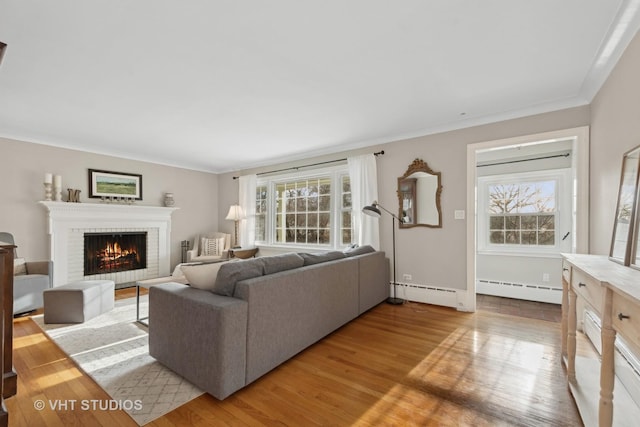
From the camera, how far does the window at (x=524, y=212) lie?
3965 mm

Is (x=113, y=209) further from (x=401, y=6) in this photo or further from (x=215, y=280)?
(x=401, y=6)

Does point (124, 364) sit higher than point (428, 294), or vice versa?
point (428, 294)

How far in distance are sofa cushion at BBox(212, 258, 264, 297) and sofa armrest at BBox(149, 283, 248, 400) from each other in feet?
0.19

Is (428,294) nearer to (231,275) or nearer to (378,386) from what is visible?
(378,386)

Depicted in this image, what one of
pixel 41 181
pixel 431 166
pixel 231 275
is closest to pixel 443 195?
pixel 431 166

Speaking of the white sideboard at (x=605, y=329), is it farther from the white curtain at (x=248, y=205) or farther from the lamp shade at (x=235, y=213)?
the lamp shade at (x=235, y=213)

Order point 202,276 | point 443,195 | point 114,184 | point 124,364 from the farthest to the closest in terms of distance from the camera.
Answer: point 114,184
point 443,195
point 124,364
point 202,276

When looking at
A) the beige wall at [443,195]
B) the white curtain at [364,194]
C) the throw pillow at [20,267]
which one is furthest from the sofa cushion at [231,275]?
the throw pillow at [20,267]

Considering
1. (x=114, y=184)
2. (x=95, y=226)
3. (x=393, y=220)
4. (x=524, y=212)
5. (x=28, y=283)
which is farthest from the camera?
(x=114, y=184)

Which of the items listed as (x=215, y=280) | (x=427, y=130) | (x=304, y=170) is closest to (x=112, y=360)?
(x=215, y=280)

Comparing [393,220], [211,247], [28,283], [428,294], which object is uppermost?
[393,220]

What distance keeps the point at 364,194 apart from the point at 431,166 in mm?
1028

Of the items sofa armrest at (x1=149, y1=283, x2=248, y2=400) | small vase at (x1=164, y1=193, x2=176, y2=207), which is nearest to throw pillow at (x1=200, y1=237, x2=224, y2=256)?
small vase at (x1=164, y1=193, x2=176, y2=207)

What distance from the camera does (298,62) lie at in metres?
2.26
